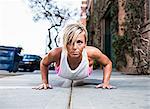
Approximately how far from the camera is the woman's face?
17.6 ft

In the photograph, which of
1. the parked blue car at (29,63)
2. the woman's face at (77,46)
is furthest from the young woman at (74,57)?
the parked blue car at (29,63)

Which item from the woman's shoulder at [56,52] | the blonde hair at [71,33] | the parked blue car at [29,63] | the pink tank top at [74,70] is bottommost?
the pink tank top at [74,70]

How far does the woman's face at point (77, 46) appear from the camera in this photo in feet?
17.6

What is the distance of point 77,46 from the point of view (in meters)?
5.42

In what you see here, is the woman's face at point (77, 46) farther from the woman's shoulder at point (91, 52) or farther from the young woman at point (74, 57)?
the woman's shoulder at point (91, 52)

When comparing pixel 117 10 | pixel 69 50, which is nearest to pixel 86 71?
pixel 69 50

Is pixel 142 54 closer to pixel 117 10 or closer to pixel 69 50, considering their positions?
pixel 117 10

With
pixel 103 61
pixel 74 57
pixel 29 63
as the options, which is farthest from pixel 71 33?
pixel 29 63

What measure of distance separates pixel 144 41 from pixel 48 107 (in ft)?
38.5

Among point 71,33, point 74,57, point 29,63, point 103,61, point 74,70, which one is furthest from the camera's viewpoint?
point 29,63

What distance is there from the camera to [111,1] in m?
21.6

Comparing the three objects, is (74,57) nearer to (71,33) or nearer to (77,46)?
(77,46)

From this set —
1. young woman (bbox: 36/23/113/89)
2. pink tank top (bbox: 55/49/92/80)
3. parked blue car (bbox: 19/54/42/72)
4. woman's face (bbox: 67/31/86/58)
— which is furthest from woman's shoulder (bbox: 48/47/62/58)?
parked blue car (bbox: 19/54/42/72)

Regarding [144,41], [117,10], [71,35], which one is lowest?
[71,35]
